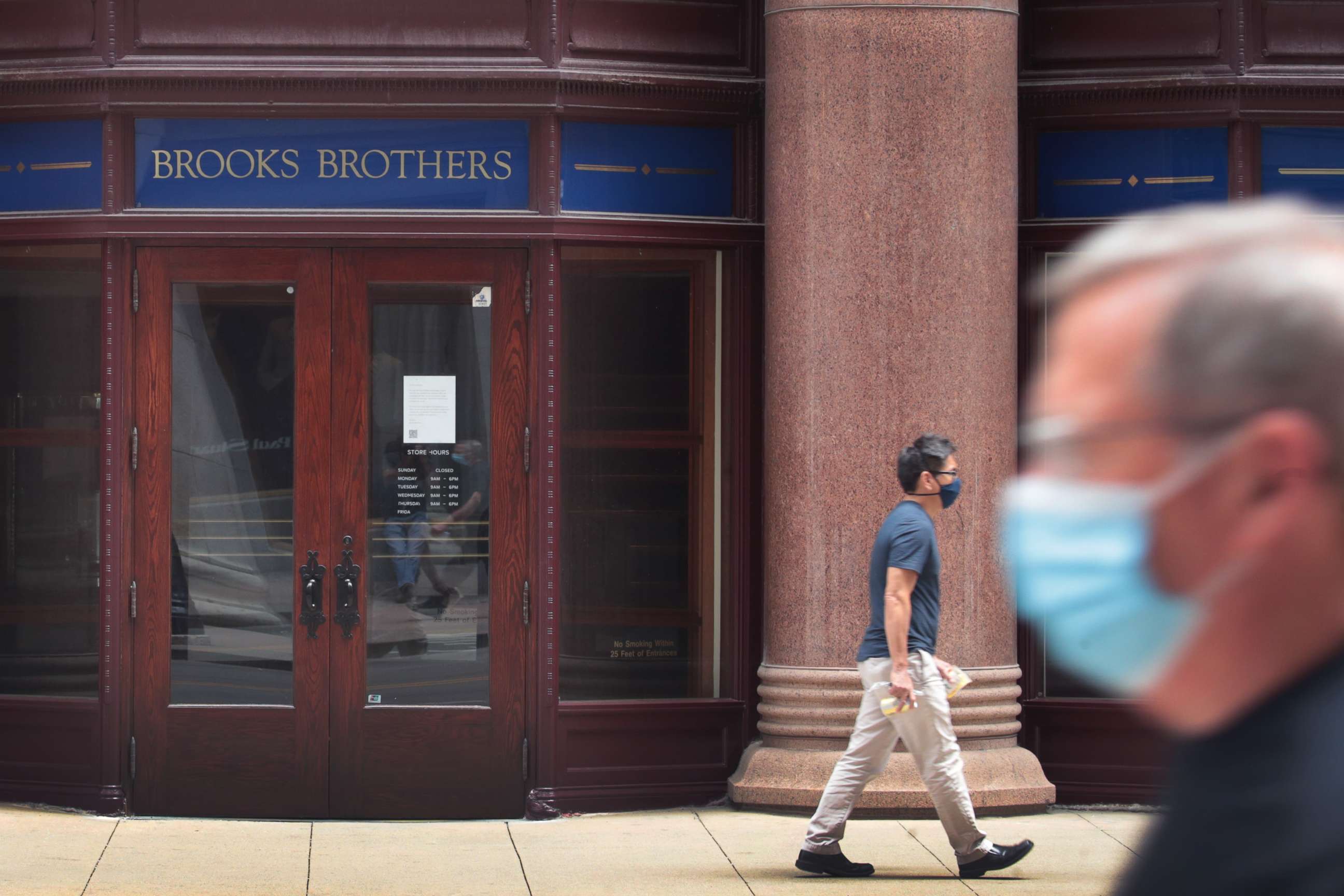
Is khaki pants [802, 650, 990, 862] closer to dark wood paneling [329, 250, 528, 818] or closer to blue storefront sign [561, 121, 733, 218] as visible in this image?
dark wood paneling [329, 250, 528, 818]

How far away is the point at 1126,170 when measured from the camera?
8984 mm

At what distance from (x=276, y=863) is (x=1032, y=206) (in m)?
4.87

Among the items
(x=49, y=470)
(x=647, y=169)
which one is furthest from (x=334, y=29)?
(x=49, y=470)

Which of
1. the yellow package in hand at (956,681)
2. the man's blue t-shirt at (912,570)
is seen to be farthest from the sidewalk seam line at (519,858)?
the yellow package in hand at (956,681)

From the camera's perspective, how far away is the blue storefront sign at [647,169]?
Answer: 8.70m

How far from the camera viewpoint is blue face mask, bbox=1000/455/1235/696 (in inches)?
54.8

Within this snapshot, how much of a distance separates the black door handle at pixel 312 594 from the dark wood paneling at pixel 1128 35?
4349 millimetres

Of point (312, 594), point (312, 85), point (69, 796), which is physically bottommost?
point (69, 796)

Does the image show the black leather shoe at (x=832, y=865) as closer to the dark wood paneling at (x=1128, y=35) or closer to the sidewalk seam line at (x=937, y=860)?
the sidewalk seam line at (x=937, y=860)

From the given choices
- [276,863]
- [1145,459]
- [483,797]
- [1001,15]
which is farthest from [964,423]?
[1145,459]

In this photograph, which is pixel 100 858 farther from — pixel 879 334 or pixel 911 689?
pixel 879 334

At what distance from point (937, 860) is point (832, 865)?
647 mm

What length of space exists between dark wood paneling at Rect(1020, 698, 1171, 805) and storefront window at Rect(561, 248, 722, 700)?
5.46 ft

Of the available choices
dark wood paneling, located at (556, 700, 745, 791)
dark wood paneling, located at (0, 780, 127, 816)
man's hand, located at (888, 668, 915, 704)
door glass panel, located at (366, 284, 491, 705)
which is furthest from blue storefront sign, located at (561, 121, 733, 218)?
dark wood paneling, located at (0, 780, 127, 816)
